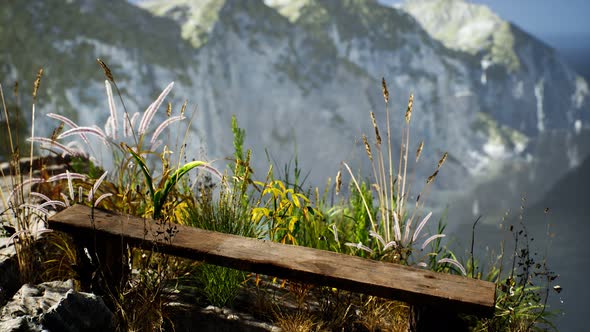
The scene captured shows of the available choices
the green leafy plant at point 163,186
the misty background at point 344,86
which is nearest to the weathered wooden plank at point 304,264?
the green leafy plant at point 163,186

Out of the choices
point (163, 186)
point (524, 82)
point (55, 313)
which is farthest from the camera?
point (524, 82)

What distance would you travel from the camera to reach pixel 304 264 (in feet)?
5.85

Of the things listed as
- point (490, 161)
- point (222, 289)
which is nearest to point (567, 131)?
point (490, 161)

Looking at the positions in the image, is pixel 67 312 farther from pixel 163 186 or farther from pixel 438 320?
pixel 438 320

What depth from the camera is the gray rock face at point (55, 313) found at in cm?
174

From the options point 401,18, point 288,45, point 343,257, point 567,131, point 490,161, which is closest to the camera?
point 343,257

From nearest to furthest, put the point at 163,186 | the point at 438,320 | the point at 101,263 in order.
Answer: the point at 438,320, the point at 101,263, the point at 163,186

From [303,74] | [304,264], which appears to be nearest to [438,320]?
[304,264]

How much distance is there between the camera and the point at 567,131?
484ft

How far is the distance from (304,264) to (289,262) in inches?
2.2

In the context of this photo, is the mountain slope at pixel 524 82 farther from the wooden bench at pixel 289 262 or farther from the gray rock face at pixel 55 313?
the gray rock face at pixel 55 313

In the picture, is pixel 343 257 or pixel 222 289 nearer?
pixel 343 257

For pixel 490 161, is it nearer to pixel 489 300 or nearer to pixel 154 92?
pixel 154 92

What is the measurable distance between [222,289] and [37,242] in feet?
3.46
